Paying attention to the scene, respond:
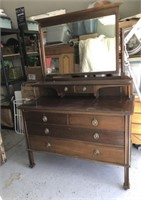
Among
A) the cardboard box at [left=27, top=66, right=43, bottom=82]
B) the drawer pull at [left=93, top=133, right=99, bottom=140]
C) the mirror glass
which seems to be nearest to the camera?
the drawer pull at [left=93, top=133, right=99, bottom=140]

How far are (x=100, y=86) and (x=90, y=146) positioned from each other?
1.81 feet

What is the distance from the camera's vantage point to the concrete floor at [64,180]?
5.13 feet

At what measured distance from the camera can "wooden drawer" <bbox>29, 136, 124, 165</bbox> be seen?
1530mm

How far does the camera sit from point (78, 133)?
1.60 metres

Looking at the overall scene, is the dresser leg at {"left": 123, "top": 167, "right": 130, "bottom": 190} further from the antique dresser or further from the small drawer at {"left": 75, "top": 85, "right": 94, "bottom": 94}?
the small drawer at {"left": 75, "top": 85, "right": 94, "bottom": 94}

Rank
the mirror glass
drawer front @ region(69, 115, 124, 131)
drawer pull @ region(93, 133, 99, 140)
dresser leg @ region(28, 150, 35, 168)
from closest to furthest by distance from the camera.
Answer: drawer front @ region(69, 115, 124, 131) → drawer pull @ region(93, 133, 99, 140) → the mirror glass → dresser leg @ region(28, 150, 35, 168)

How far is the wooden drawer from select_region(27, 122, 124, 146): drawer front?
1.9 inches

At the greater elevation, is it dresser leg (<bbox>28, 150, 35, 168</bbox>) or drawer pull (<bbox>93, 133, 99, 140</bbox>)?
drawer pull (<bbox>93, 133, 99, 140</bbox>)

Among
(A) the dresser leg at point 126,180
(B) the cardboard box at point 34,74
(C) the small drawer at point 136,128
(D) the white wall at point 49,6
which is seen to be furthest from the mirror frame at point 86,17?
(A) the dresser leg at point 126,180

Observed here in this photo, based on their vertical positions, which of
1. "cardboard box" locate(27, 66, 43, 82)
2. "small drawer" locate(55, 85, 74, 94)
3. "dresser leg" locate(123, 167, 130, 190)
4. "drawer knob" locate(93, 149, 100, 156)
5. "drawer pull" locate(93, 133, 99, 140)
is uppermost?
"cardboard box" locate(27, 66, 43, 82)

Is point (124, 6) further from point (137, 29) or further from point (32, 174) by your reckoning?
point (32, 174)

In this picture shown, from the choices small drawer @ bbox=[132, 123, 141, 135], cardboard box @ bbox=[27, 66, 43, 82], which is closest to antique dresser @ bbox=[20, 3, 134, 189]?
cardboard box @ bbox=[27, 66, 43, 82]

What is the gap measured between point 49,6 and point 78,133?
1737 mm

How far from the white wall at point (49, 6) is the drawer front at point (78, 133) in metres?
1.39
